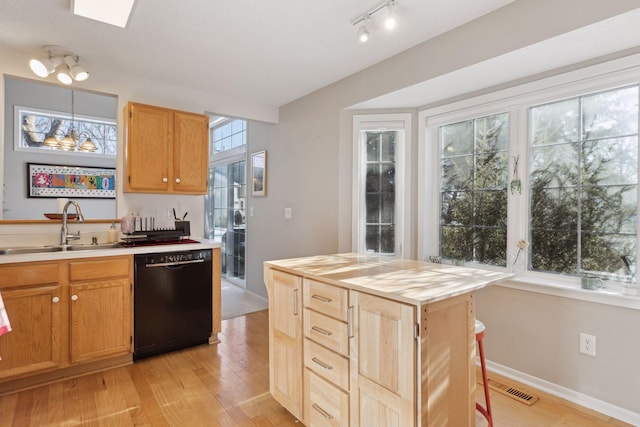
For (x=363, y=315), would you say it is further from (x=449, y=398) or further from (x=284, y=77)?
(x=284, y=77)

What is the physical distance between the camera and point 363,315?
145cm

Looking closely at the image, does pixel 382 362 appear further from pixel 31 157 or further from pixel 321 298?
pixel 31 157

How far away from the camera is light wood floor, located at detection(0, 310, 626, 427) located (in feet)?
6.20

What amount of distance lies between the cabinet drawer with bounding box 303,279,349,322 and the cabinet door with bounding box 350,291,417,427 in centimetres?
7

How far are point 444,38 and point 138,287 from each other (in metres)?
2.85

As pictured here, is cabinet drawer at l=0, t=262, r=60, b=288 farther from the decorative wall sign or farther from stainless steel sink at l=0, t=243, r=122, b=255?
the decorative wall sign

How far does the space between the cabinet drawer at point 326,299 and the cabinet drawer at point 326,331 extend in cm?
3

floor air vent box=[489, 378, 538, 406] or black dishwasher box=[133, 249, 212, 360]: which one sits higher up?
black dishwasher box=[133, 249, 212, 360]

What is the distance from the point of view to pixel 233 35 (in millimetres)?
2309

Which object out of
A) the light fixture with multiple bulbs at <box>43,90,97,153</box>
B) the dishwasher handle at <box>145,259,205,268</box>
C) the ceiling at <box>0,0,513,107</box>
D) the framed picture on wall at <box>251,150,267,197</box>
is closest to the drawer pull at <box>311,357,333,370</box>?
the dishwasher handle at <box>145,259,205,268</box>

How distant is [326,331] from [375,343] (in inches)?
11.7

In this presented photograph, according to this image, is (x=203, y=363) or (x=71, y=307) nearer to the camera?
(x=71, y=307)

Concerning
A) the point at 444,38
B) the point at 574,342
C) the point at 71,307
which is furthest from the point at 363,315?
the point at 71,307

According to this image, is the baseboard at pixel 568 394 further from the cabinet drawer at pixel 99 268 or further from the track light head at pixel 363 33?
the cabinet drawer at pixel 99 268
